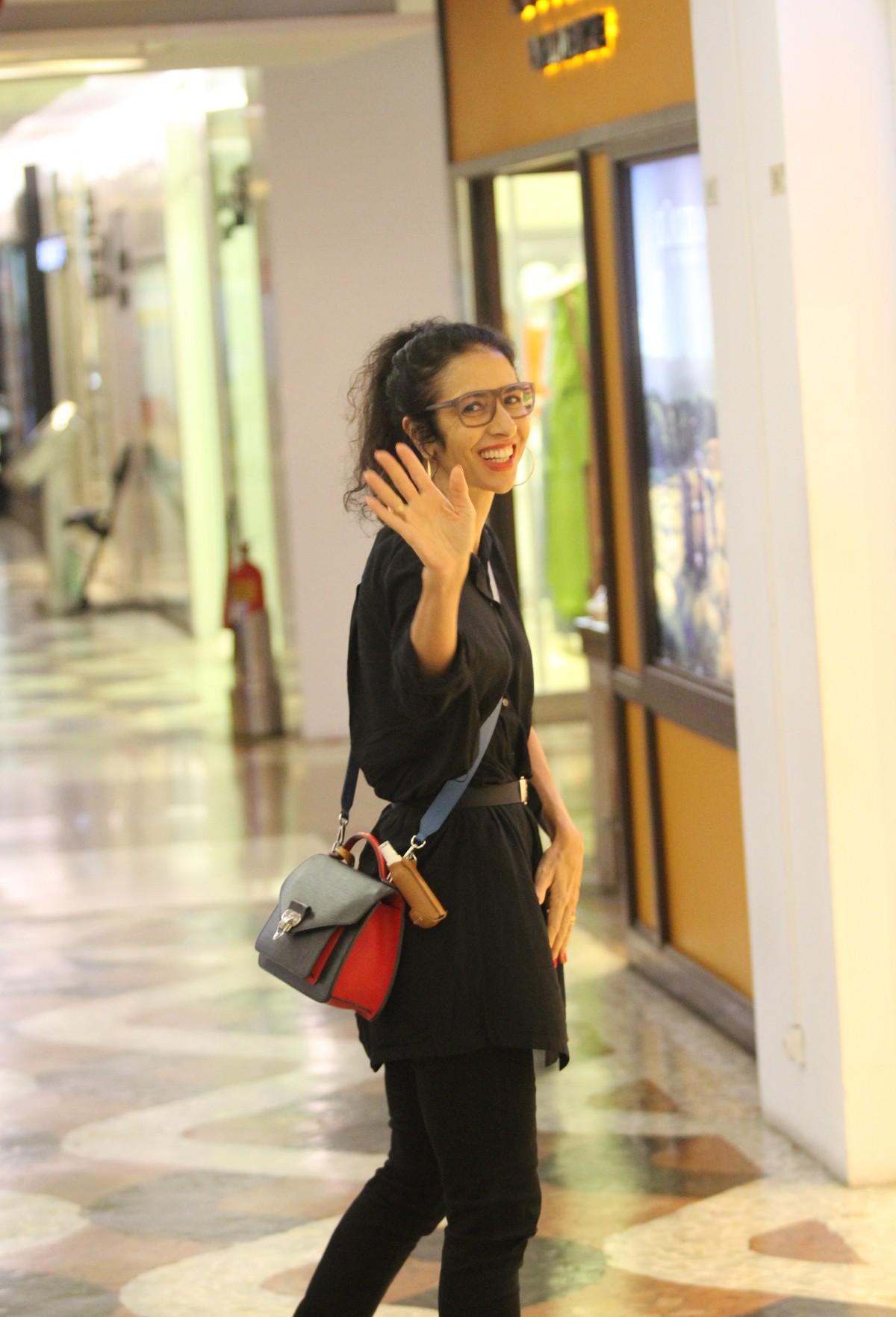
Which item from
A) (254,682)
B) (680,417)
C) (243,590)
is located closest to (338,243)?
(243,590)

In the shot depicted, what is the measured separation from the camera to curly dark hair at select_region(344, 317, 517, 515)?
217 centimetres

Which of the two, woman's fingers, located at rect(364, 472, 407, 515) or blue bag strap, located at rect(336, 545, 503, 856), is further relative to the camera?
blue bag strap, located at rect(336, 545, 503, 856)

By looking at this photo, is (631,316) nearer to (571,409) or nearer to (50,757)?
(571,409)

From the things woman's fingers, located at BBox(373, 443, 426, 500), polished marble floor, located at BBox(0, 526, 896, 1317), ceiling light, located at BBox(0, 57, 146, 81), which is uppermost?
ceiling light, located at BBox(0, 57, 146, 81)

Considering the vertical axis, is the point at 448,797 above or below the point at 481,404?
below

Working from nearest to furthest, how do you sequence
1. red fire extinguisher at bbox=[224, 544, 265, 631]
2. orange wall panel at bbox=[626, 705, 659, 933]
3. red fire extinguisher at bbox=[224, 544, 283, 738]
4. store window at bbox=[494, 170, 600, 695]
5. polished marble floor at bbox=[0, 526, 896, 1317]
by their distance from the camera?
polished marble floor at bbox=[0, 526, 896, 1317] < orange wall panel at bbox=[626, 705, 659, 933] < store window at bbox=[494, 170, 600, 695] < red fire extinguisher at bbox=[224, 544, 283, 738] < red fire extinguisher at bbox=[224, 544, 265, 631]

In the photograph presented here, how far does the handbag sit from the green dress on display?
6202 millimetres

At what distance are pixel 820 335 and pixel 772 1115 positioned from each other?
61.3 inches

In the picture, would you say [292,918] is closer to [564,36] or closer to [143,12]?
[564,36]

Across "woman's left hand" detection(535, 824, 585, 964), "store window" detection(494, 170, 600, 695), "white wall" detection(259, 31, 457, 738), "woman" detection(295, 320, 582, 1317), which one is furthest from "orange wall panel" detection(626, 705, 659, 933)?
"white wall" detection(259, 31, 457, 738)

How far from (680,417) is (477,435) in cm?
244

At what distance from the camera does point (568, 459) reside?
860 centimetres

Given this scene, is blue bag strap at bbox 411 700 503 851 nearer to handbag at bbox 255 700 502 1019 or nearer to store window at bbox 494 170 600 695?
handbag at bbox 255 700 502 1019

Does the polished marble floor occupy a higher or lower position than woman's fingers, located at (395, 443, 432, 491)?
lower
